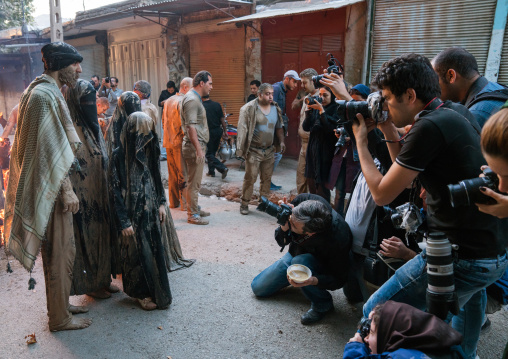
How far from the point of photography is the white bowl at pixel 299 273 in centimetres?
310

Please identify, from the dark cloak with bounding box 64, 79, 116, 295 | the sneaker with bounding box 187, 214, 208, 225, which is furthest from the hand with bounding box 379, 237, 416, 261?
the sneaker with bounding box 187, 214, 208, 225

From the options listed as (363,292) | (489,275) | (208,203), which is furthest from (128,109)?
(208,203)

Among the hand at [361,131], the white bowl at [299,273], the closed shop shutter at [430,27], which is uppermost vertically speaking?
the closed shop shutter at [430,27]

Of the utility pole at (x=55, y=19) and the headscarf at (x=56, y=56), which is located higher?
the utility pole at (x=55, y=19)

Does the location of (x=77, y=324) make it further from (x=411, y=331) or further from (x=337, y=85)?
(x=337, y=85)

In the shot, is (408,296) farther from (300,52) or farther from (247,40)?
(247,40)

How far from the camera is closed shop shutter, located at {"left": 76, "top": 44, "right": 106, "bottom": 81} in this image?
16.2 meters

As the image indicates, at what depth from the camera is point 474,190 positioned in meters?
1.64

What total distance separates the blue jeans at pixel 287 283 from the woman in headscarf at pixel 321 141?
1.76 metres

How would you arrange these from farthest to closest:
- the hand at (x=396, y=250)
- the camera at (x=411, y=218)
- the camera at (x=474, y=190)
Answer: the hand at (x=396, y=250) → the camera at (x=411, y=218) → the camera at (x=474, y=190)

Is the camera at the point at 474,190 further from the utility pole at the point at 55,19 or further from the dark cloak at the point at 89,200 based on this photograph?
the utility pole at the point at 55,19

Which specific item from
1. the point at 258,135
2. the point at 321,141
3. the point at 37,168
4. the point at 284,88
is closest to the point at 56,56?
the point at 37,168

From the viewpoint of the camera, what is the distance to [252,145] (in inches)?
241

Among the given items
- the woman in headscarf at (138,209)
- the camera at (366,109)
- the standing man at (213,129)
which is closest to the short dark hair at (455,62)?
the camera at (366,109)
